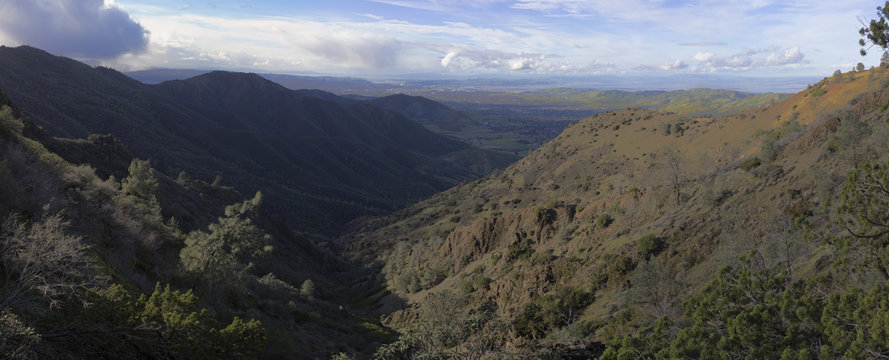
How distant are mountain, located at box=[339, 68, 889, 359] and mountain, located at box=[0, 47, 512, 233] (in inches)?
2107

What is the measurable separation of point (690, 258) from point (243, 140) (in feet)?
413

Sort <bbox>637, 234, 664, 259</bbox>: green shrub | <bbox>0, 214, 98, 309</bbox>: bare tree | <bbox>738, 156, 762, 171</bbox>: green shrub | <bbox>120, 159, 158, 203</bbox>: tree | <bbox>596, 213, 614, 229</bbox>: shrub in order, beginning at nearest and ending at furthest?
<bbox>0, 214, 98, 309</bbox>: bare tree → <bbox>637, 234, 664, 259</bbox>: green shrub → <bbox>738, 156, 762, 171</bbox>: green shrub → <bbox>596, 213, 614, 229</bbox>: shrub → <bbox>120, 159, 158, 203</bbox>: tree

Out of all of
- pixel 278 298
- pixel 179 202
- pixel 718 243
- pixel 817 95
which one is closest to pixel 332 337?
pixel 278 298

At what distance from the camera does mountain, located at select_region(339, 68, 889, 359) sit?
10.6 metres

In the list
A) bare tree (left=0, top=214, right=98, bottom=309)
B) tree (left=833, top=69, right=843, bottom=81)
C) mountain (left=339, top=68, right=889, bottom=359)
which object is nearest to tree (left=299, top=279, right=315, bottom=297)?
mountain (left=339, top=68, right=889, bottom=359)

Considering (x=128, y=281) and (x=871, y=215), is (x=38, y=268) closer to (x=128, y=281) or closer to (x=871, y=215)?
(x=128, y=281)

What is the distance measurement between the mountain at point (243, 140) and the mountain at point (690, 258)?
176 feet

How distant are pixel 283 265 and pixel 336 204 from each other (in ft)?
162

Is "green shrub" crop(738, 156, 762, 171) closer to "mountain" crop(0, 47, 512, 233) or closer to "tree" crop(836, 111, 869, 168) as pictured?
"tree" crop(836, 111, 869, 168)

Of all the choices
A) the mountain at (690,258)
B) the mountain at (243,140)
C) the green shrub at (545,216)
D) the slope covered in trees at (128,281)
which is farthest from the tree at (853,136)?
the mountain at (243,140)

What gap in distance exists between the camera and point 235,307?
23812 millimetres

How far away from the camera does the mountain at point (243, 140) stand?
88.5m

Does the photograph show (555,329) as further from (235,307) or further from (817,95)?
(817,95)

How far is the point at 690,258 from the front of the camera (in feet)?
73.5
